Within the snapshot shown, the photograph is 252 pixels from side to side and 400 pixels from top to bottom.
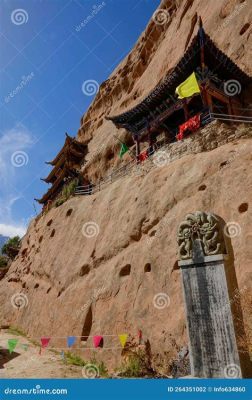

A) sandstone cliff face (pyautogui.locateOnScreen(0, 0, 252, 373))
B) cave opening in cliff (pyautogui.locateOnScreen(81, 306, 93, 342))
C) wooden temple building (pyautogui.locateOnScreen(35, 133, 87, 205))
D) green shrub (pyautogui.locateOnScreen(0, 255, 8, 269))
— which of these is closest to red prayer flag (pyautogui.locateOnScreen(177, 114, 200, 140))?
sandstone cliff face (pyautogui.locateOnScreen(0, 0, 252, 373))

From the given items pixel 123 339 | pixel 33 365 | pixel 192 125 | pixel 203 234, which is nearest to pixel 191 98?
pixel 192 125

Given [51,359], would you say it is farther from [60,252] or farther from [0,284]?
[0,284]

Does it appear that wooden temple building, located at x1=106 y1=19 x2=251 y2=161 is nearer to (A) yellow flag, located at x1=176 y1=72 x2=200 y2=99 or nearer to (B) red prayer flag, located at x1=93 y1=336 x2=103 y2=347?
(A) yellow flag, located at x1=176 y1=72 x2=200 y2=99

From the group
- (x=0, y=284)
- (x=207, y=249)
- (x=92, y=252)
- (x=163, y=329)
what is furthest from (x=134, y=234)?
(x=0, y=284)

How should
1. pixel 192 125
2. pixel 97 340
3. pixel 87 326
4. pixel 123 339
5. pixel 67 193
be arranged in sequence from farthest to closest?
pixel 67 193 < pixel 192 125 < pixel 87 326 < pixel 97 340 < pixel 123 339

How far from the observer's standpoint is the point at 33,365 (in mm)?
12203

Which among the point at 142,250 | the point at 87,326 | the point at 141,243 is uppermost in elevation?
the point at 141,243

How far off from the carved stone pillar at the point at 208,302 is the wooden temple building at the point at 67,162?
22212mm

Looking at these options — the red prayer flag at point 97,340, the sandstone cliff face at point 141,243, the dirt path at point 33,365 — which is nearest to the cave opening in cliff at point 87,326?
the sandstone cliff face at point 141,243

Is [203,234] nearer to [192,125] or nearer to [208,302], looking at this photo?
[208,302]

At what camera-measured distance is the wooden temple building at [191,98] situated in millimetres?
15922

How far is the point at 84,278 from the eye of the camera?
50.3ft

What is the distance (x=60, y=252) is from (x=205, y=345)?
44.0 feet

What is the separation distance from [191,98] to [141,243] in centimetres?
990
